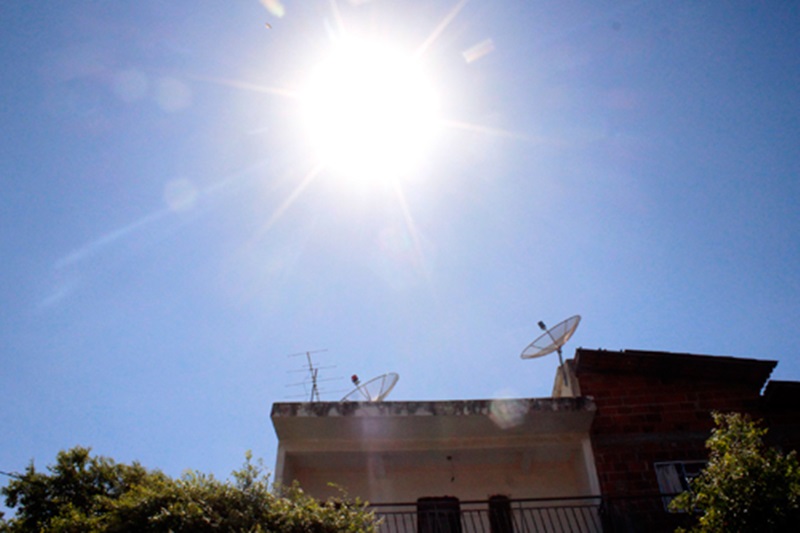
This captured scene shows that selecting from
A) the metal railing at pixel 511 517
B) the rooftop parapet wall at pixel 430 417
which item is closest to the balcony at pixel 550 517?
the metal railing at pixel 511 517

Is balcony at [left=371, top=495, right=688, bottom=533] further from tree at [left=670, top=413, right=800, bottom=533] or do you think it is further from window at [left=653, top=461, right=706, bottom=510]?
tree at [left=670, top=413, right=800, bottom=533]

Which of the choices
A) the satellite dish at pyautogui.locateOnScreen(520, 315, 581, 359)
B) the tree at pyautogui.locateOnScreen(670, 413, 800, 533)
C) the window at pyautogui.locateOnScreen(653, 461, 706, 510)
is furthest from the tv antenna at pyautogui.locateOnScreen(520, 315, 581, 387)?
the tree at pyautogui.locateOnScreen(670, 413, 800, 533)

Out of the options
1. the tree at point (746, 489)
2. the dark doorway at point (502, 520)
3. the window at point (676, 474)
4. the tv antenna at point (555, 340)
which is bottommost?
the tree at point (746, 489)

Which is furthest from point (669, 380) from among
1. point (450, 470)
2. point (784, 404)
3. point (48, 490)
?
point (48, 490)

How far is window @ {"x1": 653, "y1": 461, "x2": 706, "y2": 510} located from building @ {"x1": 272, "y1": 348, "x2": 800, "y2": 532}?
0.02 m

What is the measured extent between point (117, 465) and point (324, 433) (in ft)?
17.6

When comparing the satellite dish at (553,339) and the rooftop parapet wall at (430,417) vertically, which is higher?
the satellite dish at (553,339)

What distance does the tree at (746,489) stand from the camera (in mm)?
5359

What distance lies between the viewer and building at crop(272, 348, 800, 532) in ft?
32.2

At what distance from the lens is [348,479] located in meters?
10.9

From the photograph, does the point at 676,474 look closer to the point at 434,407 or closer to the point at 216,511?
the point at 434,407

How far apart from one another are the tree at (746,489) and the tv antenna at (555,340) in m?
5.02

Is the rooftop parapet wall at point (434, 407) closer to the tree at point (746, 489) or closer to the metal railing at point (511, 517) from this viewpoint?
the metal railing at point (511, 517)

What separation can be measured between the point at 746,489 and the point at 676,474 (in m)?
4.54
